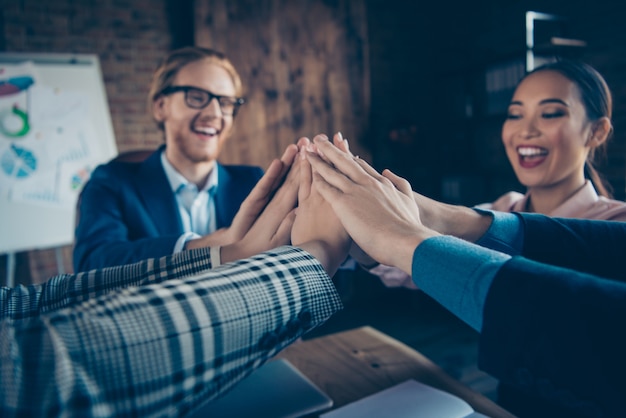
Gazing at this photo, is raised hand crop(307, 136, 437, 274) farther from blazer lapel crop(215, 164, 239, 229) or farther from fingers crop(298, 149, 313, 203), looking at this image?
blazer lapel crop(215, 164, 239, 229)

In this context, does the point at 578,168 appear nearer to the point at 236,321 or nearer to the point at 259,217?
the point at 259,217

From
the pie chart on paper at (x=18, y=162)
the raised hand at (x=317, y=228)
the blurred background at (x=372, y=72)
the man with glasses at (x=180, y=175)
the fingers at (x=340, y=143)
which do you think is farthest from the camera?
the blurred background at (x=372, y=72)

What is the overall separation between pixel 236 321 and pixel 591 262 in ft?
2.35

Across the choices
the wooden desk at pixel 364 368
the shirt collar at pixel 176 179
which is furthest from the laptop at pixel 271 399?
the shirt collar at pixel 176 179

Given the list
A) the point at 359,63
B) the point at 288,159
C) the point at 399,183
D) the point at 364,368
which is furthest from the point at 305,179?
the point at 359,63

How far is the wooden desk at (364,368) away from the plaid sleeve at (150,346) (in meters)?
0.34

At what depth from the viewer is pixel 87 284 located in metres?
0.78

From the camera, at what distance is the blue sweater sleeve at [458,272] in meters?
0.56

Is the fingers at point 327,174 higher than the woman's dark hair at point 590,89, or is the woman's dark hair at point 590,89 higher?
the woman's dark hair at point 590,89

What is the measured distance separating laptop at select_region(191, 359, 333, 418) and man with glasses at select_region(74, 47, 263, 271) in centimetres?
84

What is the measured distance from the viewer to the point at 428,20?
4426 millimetres

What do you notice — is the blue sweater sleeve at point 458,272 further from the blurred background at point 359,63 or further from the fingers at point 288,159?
the blurred background at point 359,63

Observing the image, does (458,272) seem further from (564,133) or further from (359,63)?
(359,63)

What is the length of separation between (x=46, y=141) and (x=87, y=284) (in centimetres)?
264
